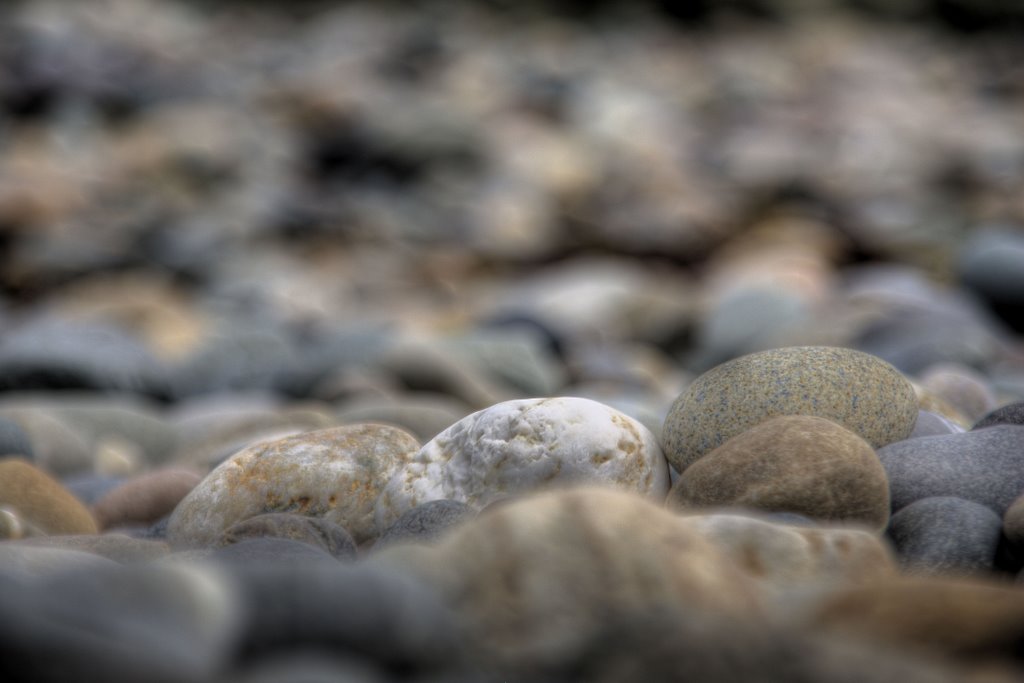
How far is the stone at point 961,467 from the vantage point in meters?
2.28

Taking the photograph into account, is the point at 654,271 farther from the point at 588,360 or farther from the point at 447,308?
the point at 588,360

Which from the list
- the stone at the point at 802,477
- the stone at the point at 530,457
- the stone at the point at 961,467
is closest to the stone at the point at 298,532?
the stone at the point at 530,457

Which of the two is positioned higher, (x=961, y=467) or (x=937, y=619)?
(x=937, y=619)

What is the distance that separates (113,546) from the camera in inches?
88.9

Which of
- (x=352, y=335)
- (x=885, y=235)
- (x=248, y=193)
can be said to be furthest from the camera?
(x=248, y=193)

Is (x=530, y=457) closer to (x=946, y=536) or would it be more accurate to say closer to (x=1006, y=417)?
(x=946, y=536)

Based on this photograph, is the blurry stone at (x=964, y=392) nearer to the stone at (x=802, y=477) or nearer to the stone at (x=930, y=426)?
the stone at (x=930, y=426)

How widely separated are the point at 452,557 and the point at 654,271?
8804mm

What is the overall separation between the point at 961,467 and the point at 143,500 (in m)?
2.20

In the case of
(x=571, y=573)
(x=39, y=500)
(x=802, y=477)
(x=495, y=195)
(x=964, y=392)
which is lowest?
(x=495, y=195)

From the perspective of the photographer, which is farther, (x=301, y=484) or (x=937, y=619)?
(x=301, y=484)

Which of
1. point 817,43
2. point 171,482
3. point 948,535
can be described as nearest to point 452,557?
point 948,535

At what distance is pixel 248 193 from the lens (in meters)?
11.6

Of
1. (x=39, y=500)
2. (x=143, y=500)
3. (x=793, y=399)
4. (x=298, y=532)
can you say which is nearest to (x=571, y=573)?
(x=298, y=532)
